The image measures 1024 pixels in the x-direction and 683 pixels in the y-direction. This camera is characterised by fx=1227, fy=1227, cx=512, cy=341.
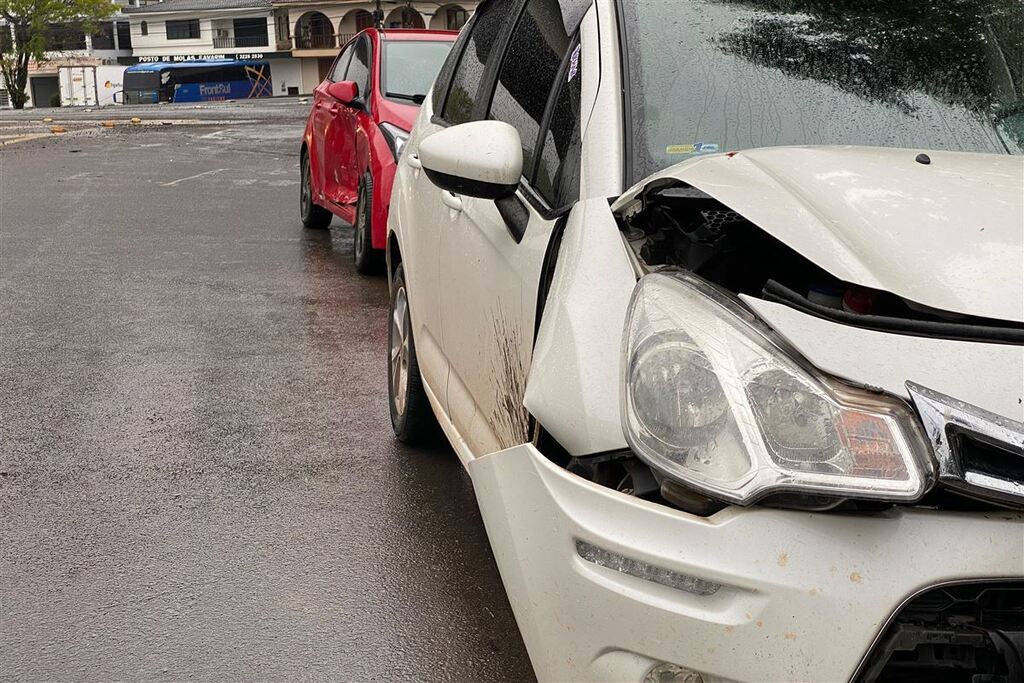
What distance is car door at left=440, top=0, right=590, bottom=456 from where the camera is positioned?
2.67 m

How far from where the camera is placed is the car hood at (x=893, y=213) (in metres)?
1.93

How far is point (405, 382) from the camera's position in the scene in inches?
173

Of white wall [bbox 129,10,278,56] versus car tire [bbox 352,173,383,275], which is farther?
white wall [bbox 129,10,278,56]

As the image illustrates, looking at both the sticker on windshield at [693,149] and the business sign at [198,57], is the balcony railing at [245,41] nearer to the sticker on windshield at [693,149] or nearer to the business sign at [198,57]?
the business sign at [198,57]

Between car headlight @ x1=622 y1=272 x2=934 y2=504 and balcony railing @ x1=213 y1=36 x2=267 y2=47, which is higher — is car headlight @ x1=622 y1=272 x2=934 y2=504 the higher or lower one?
the lower one

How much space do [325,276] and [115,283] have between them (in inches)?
54.1

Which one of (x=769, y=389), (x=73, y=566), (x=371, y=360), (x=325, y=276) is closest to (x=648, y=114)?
(x=769, y=389)

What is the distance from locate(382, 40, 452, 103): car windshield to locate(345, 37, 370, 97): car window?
16 centimetres

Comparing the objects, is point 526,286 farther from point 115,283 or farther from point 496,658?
point 115,283

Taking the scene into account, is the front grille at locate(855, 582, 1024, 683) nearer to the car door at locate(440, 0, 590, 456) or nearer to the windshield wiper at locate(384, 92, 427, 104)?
the car door at locate(440, 0, 590, 456)

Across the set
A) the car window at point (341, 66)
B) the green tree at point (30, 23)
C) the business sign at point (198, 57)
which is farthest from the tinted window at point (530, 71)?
the business sign at point (198, 57)

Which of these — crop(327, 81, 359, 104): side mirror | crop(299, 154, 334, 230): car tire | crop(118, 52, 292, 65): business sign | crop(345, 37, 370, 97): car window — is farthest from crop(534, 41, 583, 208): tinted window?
crop(118, 52, 292, 65): business sign

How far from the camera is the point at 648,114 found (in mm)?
2789

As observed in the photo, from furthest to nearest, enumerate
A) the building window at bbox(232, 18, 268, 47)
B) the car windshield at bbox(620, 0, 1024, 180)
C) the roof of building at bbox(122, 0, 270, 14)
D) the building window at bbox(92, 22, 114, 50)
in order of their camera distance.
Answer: the building window at bbox(92, 22, 114, 50) < the building window at bbox(232, 18, 268, 47) < the roof of building at bbox(122, 0, 270, 14) < the car windshield at bbox(620, 0, 1024, 180)
